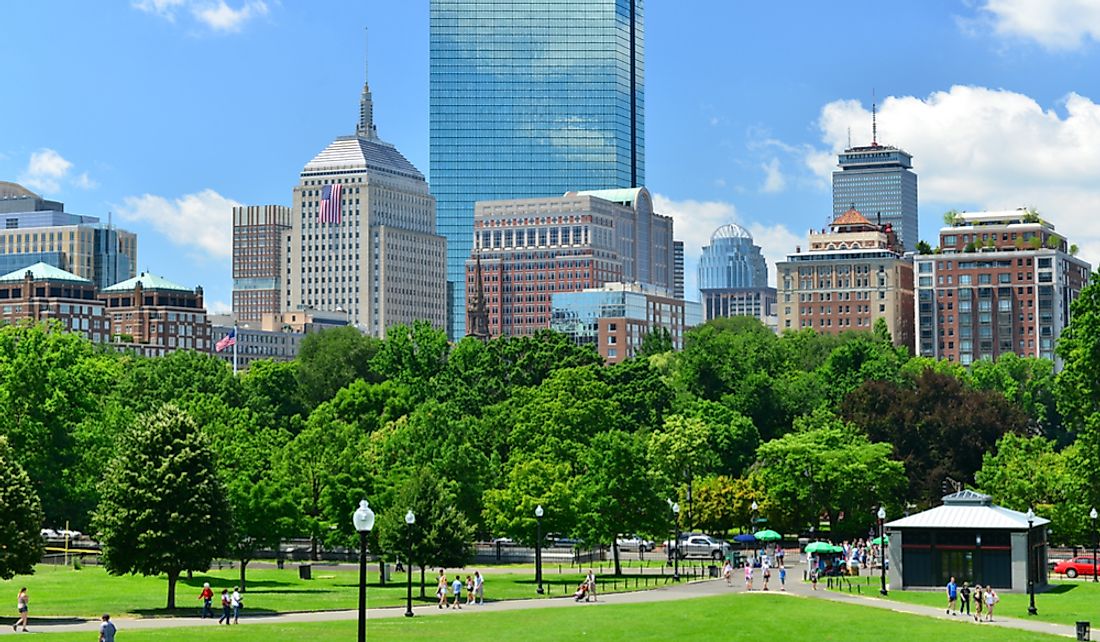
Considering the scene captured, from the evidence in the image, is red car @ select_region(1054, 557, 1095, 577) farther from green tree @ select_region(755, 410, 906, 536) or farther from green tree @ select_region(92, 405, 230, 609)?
green tree @ select_region(92, 405, 230, 609)

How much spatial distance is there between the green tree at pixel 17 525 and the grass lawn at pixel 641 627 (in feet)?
22.4

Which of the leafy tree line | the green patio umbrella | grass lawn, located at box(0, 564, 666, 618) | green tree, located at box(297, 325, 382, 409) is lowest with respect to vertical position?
grass lawn, located at box(0, 564, 666, 618)

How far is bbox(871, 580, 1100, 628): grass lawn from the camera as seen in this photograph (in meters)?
72.7

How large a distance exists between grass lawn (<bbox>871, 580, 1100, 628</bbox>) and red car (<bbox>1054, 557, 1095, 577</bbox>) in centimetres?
519

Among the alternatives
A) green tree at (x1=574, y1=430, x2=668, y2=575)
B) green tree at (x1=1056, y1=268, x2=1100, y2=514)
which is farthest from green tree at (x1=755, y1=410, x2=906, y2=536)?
green tree at (x1=574, y1=430, x2=668, y2=575)

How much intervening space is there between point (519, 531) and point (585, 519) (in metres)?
3.65

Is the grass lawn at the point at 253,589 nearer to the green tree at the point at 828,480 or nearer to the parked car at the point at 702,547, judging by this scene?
the parked car at the point at 702,547

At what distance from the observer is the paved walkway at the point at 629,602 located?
6694 centimetres

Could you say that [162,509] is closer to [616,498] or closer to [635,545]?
[616,498]

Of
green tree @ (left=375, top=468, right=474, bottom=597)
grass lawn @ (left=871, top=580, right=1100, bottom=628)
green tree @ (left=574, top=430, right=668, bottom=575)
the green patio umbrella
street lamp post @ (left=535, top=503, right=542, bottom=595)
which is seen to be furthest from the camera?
the green patio umbrella

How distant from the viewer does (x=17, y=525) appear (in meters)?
71.6

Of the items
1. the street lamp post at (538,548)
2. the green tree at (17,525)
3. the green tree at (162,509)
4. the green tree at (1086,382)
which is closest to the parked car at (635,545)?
the street lamp post at (538,548)

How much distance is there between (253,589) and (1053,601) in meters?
37.8

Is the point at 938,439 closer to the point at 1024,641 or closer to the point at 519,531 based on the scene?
the point at 519,531
